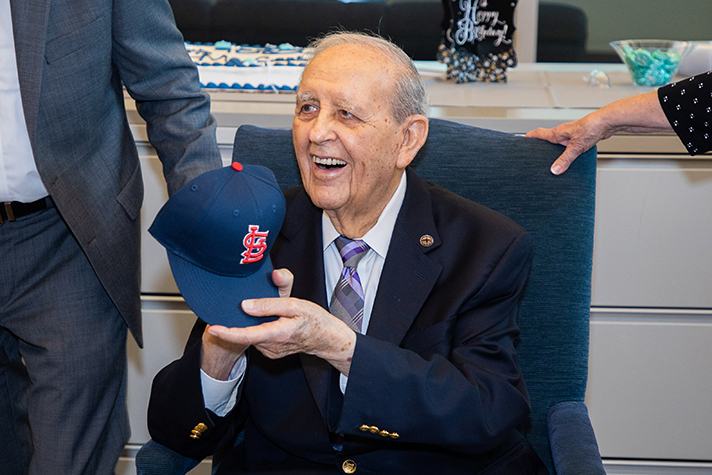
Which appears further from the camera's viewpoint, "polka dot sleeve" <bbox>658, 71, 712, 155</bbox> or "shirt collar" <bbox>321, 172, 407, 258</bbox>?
"polka dot sleeve" <bbox>658, 71, 712, 155</bbox>

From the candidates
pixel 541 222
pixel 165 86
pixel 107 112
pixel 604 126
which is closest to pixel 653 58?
pixel 604 126

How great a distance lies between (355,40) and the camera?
135 centimetres

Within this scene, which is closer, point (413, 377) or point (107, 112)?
point (413, 377)

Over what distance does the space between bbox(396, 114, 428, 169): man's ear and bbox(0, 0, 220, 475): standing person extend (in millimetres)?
383

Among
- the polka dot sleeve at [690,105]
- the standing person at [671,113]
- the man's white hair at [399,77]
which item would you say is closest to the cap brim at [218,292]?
the man's white hair at [399,77]

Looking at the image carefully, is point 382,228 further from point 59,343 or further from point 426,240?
point 59,343

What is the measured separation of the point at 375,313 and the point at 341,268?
15 centimetres

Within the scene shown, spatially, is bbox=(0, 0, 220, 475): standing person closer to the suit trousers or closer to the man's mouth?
the suit trousers

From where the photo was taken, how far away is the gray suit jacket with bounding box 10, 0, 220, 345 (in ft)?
4.36

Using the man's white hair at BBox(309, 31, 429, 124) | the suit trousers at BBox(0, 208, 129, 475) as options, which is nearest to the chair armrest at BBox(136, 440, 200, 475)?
the suit trousers at BBox(0, 208, 129, 475)

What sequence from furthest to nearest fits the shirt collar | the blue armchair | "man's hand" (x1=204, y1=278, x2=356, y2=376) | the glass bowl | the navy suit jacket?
the glass bowl
the blue armchair
the shirt collar
the navy suit jacket
"man's hand" (x1=204, y1=278, x2=356, y2=376)

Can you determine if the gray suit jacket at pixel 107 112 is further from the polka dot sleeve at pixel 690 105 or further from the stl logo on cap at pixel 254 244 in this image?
the polka dot sleeve at pixel 690 105

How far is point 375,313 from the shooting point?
4.32ft

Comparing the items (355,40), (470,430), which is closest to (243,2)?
(355,40)
